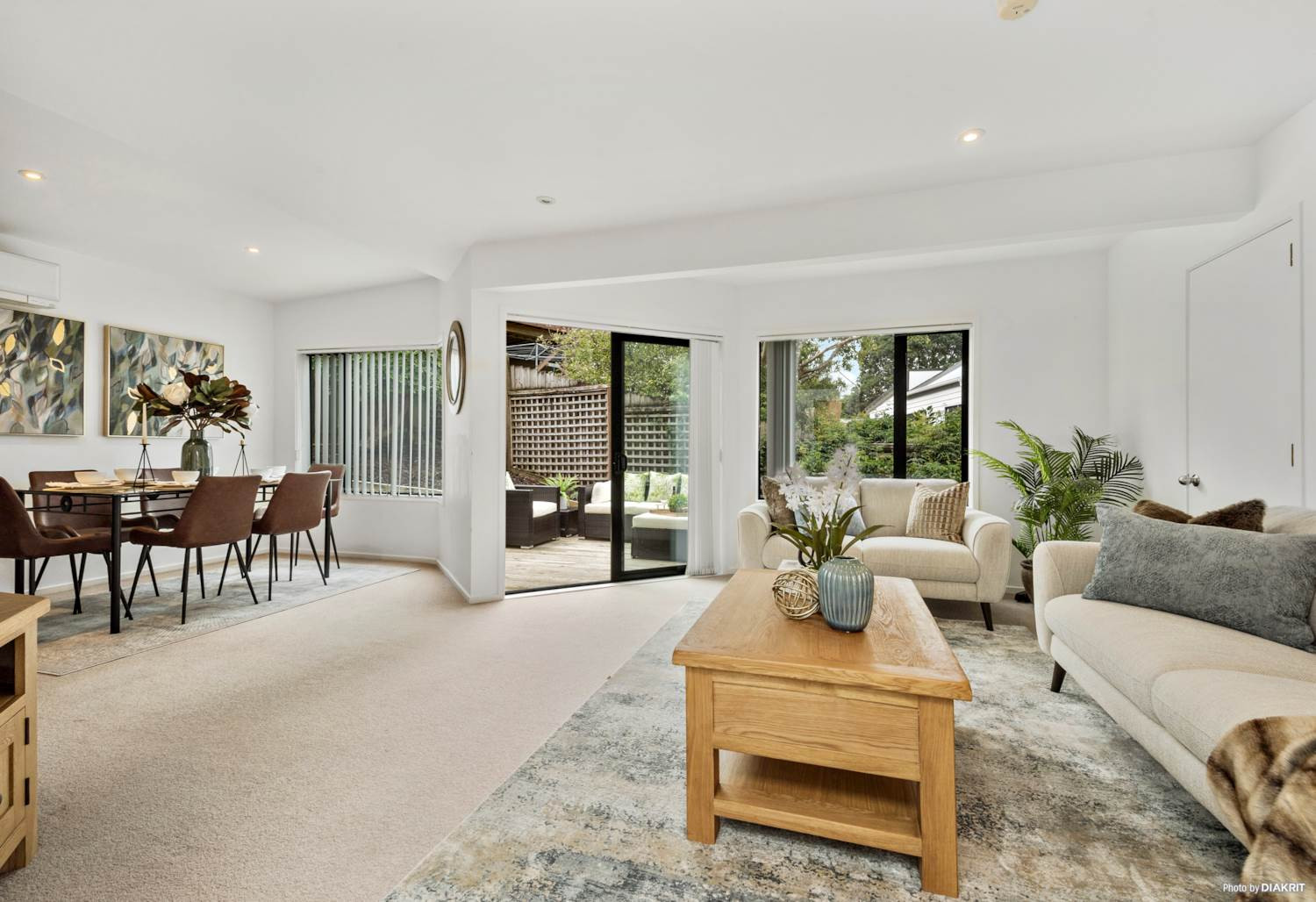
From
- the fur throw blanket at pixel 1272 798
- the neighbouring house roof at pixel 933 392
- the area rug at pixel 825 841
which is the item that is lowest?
the area rug at pixel 825 841

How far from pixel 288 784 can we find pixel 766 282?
4.34 m

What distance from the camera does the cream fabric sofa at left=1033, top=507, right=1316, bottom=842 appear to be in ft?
4.57

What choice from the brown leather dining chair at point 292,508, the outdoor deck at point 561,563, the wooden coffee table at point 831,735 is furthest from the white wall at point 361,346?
the wooden coffee table at point 831,735

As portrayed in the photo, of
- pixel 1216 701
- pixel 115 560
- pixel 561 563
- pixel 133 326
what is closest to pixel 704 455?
pixel 561 563

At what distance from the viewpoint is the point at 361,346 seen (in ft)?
17.7

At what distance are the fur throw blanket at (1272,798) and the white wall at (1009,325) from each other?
322 cm

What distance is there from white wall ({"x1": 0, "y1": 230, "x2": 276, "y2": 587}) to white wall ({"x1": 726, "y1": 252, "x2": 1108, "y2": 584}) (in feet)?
16.5

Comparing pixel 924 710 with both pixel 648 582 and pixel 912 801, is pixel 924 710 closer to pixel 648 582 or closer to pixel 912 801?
pixel 912 801

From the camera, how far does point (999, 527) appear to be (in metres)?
3.39

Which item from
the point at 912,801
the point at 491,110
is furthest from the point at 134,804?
the point at 491,110

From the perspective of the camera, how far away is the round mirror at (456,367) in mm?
4090

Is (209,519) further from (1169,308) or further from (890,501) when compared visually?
(1169,308)

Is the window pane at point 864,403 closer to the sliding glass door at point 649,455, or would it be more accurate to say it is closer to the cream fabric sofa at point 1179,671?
the sliding glass door at point 649,455

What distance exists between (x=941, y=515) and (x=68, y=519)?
218 inches
